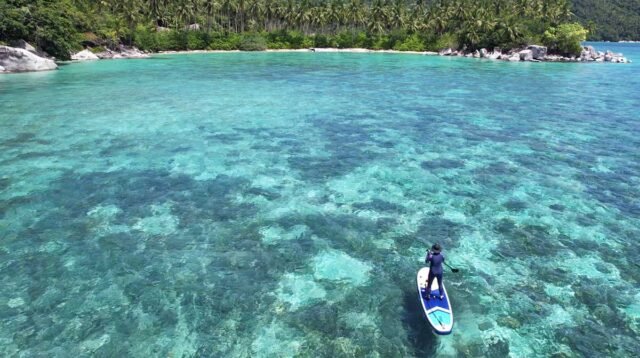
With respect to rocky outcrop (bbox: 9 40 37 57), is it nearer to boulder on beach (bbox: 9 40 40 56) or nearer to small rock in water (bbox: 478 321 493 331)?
boulder on beach (bbox: 9 40 40 56)

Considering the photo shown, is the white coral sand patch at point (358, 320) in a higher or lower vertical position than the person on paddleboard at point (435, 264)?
lower

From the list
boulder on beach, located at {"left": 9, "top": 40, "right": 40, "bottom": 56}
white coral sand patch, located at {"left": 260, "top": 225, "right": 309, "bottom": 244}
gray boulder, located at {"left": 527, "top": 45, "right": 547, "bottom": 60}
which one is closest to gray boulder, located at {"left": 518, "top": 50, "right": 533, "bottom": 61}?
gray boulder, located at {"left": 527, "top": 45, "right": 547, "bottom": 60}

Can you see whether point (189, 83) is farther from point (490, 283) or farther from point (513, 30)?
point (513, 30)

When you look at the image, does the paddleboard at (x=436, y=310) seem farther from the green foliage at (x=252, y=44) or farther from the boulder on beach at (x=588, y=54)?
the green foliage at (x=252, y=44)

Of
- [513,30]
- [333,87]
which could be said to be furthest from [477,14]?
[333,87]

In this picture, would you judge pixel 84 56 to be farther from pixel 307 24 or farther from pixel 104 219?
pixel 104 219

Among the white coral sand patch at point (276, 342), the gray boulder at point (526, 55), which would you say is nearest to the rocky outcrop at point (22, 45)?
the white coral sand patch at point (276, 342)

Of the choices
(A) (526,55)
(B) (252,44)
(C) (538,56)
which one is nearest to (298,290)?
(A) (526,55)

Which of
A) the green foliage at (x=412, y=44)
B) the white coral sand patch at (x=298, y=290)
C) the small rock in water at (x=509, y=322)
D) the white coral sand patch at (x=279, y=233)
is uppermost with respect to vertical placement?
the green foliage at (x=412, y=44)
